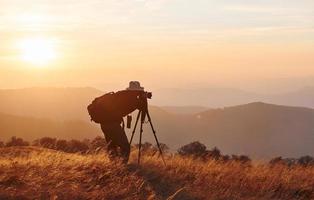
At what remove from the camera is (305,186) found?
12.0m

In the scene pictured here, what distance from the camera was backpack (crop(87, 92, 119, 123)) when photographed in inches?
574

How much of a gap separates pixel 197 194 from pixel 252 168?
15.8 ft

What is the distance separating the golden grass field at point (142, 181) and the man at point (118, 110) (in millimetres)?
619

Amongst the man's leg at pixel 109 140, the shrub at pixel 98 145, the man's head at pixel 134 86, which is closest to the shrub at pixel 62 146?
the shrub at pixel 98 145

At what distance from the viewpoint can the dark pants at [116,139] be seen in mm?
14172

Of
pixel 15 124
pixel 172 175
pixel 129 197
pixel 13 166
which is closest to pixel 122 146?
pixel 172 175

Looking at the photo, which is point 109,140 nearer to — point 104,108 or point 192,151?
point 104,108

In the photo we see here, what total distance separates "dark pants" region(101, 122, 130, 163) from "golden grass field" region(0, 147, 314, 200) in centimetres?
36

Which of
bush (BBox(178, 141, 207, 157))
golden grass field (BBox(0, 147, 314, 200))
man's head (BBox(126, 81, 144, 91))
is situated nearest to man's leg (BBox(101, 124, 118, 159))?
golden grass field (BBox(0, 147, 314, 200))

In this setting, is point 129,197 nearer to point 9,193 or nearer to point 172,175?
point 9,193

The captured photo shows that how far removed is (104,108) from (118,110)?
36cm

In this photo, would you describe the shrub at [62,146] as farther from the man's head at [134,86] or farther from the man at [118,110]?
the man's head at [134,86]

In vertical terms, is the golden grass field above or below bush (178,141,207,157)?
above

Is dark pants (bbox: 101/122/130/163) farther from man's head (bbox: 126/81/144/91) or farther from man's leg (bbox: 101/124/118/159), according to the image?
man's head (bbox: 126/81/144/91)
